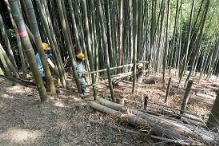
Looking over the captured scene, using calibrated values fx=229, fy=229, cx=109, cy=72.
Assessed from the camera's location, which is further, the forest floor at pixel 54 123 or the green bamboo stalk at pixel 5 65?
the green bamboo stalk at pixel 5 65

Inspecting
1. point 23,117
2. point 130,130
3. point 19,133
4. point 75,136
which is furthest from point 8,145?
point 130,130

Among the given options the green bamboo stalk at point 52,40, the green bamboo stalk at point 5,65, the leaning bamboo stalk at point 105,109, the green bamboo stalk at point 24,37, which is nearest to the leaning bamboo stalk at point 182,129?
the leaning bamboo stalk at point 105,109

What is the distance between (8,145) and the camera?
272 centimetres

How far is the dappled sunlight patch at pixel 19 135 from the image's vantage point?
283cm

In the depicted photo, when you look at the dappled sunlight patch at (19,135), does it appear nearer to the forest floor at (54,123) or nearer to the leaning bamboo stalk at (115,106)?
the forest floor at (54,123)

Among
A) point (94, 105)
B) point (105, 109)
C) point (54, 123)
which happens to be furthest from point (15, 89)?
point (105, 109)

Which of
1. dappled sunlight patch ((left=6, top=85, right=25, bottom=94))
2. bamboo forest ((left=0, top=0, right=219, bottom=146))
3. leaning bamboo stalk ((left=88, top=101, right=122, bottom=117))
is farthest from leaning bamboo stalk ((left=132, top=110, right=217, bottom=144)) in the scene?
dappled sunlight patch ((left=6, top=85, right=25, bottom=94))

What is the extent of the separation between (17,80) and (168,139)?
11.8 feet

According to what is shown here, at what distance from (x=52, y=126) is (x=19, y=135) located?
42 cm

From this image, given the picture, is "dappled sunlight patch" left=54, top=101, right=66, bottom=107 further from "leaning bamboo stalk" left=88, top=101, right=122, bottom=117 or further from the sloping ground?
"leaning bamboo stalk" left=88, top=101, right=122, bottom=117

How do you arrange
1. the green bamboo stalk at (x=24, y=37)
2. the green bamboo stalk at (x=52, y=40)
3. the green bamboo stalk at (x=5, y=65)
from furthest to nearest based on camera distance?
the green bamboo stalk at (x=5, y=65)
the green bamboo stalk at (x=52, y=40)
the green bamboo stalk at (x=24, y=37)

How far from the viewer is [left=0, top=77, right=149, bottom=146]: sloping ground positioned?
2.75 meters

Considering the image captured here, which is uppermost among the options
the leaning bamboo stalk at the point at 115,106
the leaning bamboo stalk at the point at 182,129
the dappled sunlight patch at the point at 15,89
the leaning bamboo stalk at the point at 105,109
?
the leaning bamboo stalk at the point at 182,129

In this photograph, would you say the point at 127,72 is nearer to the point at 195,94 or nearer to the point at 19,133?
the point at 195,94
